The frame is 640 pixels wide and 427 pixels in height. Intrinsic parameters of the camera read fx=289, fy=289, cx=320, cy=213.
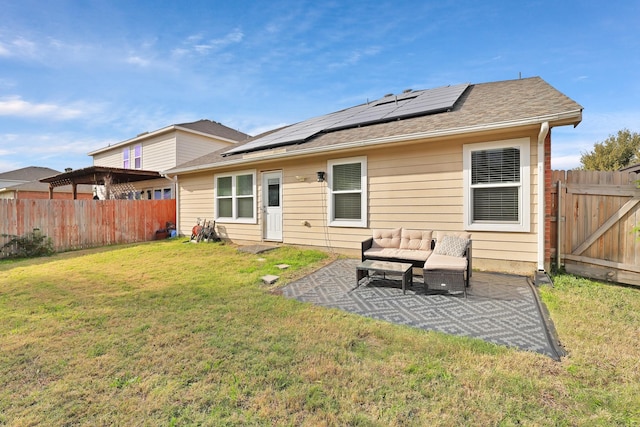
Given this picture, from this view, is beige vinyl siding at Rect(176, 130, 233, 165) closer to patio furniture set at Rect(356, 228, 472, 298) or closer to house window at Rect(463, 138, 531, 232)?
patio furniture set at Rect(356, 228, 472, 298)

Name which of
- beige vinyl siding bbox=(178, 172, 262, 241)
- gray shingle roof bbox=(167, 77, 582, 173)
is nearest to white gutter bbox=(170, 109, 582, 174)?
gray shingle roof bbox=(167, 77, 582, 173)

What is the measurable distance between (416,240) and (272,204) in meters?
4.72

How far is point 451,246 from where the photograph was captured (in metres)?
5.01

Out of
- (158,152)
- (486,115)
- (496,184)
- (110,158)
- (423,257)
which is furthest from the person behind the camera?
(110,158)

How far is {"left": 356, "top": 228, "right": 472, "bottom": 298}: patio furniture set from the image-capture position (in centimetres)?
433

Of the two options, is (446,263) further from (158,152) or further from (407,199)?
(158,152)

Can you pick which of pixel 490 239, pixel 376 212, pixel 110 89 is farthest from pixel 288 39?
pixel 490 239

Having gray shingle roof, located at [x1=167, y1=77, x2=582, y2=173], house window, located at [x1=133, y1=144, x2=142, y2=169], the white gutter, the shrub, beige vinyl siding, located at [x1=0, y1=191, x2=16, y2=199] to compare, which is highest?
house window, located at [x1=133, y1=144, x2=142, y2=169]

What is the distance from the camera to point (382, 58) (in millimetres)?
10586

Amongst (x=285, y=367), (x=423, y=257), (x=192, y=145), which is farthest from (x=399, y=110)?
(x=192, y=145)

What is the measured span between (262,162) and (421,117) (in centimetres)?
463

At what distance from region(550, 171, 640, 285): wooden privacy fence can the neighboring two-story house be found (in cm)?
1493

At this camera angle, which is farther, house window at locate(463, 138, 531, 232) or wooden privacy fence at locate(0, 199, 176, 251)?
wooden privacy fence at locate(0, 199, 176, 251)

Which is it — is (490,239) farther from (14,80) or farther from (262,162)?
(14,80)
